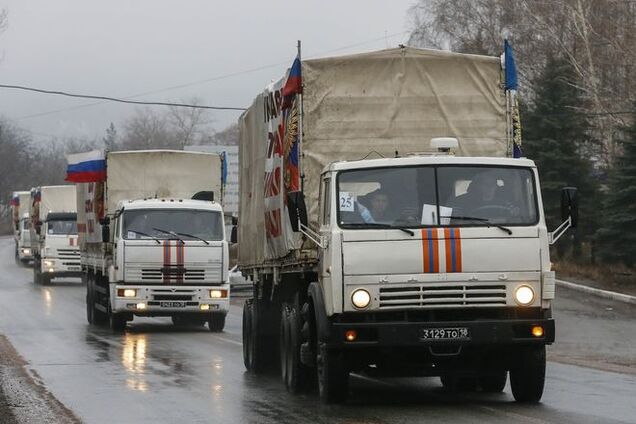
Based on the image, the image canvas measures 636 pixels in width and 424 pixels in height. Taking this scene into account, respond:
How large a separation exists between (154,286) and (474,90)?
12.4 metres

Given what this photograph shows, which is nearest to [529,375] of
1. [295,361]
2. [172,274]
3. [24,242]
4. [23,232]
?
[295,361]

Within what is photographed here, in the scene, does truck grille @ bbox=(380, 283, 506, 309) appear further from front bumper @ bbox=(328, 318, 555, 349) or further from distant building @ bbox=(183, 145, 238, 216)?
distant building @ bbox=(183, 145, 238, 216)

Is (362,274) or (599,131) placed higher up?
(599,131)

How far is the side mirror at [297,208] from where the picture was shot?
12594 millimetres

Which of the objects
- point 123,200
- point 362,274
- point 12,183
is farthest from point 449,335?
point 12,183

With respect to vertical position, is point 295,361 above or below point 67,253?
below

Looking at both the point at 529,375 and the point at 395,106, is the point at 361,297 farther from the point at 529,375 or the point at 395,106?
the point at 395,106

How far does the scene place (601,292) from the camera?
3469 centimetres

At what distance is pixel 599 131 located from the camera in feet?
163

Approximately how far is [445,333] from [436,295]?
34 cm

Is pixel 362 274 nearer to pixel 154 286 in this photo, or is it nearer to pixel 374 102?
pixel 374 102

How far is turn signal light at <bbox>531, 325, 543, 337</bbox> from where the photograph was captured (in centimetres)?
1200

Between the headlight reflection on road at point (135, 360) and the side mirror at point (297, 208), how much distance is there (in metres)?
3.05

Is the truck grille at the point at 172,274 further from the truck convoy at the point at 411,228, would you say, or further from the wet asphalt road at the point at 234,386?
the truck convoy at the point at 411,228
